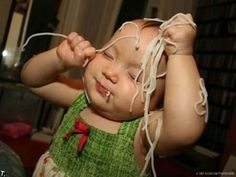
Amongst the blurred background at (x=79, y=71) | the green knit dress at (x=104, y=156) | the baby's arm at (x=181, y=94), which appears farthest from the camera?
the blurred background at (x=79, y=71)

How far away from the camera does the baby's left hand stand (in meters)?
0.65

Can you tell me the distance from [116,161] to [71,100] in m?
0.24

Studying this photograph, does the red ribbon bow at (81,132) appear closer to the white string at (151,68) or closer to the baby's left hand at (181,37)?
the white string at (151,68)

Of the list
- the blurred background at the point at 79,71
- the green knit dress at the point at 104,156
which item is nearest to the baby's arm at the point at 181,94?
the green knit dress at the point at 104,156

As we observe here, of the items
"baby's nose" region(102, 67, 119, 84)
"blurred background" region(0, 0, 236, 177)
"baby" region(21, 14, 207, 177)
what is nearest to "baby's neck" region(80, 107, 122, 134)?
"baby" region(21, 14, 207, 177)

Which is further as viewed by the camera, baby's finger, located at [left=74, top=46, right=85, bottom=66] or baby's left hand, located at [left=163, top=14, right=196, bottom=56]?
baby's finger, located at [left=74, top=46, right=85, bottom=66]

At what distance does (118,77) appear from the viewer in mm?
718

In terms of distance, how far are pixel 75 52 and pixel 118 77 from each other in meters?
0.12

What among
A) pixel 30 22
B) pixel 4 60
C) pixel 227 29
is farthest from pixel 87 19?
pixel 227 29

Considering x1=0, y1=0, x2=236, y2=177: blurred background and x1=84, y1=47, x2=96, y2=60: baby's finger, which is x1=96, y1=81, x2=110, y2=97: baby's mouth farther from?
x1=0, y1=0, x2=236, y2=177: blurred background

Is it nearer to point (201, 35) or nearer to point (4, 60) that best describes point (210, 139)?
point (201, 35)

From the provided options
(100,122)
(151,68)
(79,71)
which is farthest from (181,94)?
(79,71)

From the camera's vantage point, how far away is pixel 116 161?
0.75 metres

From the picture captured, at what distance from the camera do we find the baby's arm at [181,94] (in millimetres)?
635
